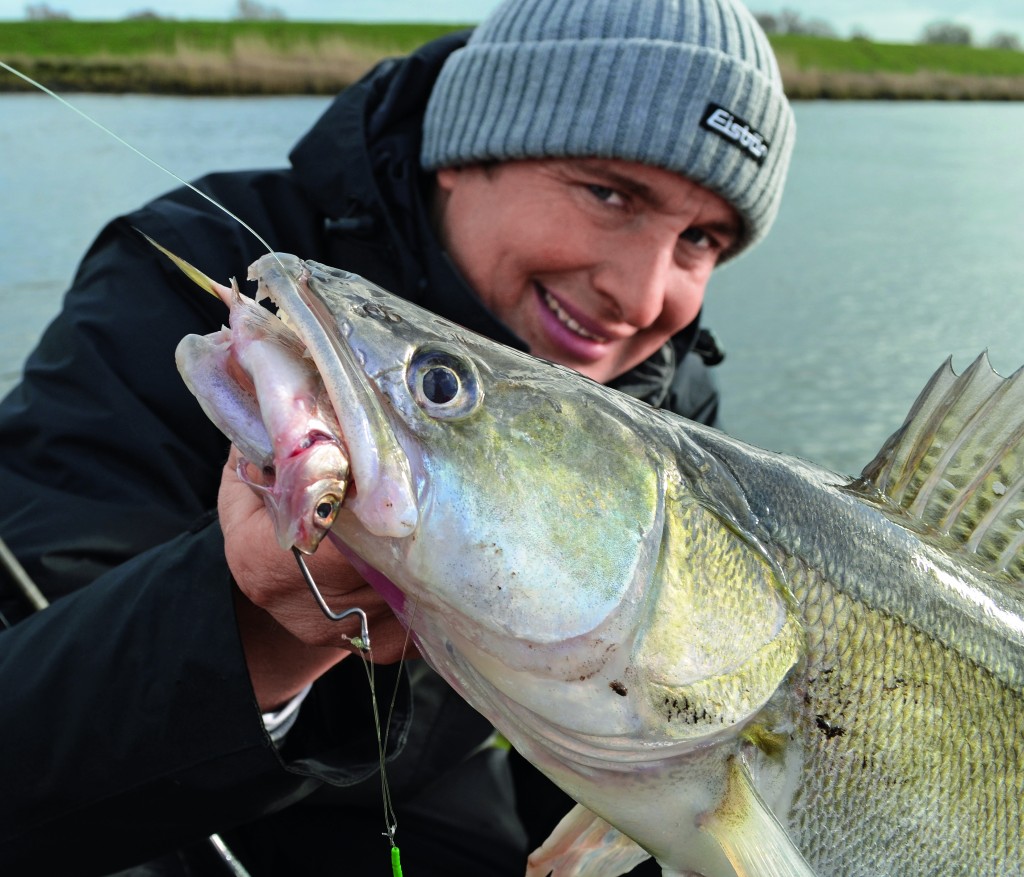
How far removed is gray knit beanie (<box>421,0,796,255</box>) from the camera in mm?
2428

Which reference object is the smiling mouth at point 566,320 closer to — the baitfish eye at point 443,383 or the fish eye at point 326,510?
the baitfish eye at point 443,383

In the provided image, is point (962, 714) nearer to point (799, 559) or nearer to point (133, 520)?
point (799, 559)

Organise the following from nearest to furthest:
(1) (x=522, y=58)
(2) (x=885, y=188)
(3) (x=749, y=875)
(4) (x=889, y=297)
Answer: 1. (3) (x=749, y=875)
2. (1) (x=522, y=58)
3. (4) (x=889, y=297)
4. (2) (x=885, y=188)

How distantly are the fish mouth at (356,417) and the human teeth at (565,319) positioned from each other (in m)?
1.40

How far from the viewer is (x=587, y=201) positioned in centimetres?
241

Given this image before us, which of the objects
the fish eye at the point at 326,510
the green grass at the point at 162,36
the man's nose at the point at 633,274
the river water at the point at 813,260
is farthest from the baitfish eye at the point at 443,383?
the green grass at the point at 162,36

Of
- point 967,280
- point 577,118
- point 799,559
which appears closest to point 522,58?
point 577,118

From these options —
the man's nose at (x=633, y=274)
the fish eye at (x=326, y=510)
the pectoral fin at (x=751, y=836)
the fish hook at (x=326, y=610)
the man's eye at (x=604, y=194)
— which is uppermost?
the man's eye at (x=604, y=194)

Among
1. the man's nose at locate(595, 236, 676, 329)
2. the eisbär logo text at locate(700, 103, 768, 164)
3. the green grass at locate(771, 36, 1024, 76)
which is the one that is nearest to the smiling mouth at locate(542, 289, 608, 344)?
the man's nose at locate(595, 236, 676, 329)

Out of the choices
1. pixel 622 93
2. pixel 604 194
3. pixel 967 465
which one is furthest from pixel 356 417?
pixel 622 93

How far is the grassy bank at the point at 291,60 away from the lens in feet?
69.3

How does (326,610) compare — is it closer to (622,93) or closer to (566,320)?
(566,320)

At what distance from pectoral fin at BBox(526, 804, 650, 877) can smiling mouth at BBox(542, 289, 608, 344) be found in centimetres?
137

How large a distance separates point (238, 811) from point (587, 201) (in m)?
1.59
